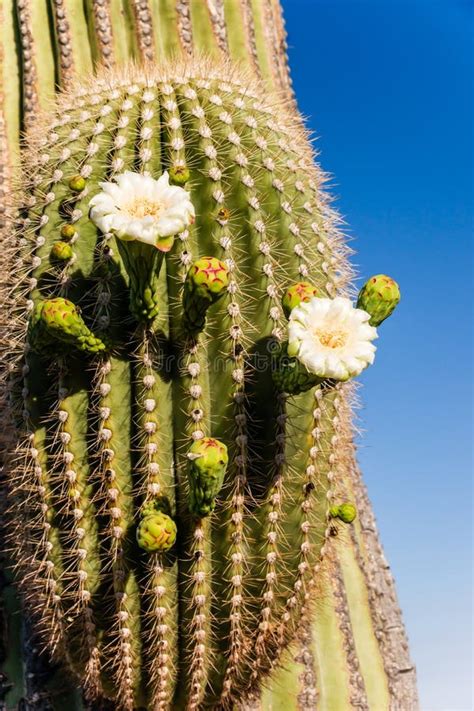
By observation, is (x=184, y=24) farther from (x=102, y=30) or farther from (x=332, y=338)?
(x=332, y=338)

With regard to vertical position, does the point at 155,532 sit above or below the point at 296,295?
below

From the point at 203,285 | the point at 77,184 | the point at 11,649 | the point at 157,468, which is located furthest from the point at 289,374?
the point at 11,649

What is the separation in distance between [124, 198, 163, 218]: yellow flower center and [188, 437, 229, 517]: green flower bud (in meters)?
0.59

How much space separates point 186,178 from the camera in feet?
7.39

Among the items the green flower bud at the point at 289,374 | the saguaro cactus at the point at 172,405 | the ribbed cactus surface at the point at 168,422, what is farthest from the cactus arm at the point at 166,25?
the green flower bud at the point at 289,374

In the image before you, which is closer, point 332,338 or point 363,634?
point 332,338

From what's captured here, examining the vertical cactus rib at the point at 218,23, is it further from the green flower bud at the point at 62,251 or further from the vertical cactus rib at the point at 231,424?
the green flower bud at the point at 62,251

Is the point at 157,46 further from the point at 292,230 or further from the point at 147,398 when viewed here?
the point at 147,398

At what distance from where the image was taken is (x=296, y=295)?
2164 mm

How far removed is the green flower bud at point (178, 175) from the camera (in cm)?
224

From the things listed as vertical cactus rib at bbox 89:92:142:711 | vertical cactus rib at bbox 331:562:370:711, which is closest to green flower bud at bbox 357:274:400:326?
vertical cactus rib at bbox 89:92:142:711

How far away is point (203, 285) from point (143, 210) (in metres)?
0.24

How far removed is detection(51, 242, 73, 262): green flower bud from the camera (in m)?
2.29

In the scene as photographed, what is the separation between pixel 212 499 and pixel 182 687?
28.0 inches
